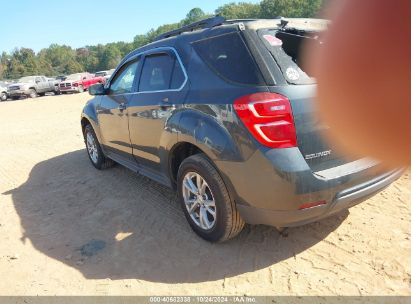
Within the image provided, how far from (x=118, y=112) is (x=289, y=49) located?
250 centimetres

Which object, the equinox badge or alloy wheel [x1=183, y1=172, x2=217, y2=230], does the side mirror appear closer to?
alloy wheel [x1=183, y1=172, x2=217, y2=230]

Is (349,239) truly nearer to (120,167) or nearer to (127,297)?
(127,297)

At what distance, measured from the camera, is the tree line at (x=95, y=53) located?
87500mm

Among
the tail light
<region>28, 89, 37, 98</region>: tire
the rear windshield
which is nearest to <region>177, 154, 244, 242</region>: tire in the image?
the tail light

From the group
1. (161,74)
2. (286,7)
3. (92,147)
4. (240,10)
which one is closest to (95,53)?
(240,10)

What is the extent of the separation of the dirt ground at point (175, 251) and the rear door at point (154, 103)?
2.28 feet

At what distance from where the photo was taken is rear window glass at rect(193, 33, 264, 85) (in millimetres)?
2938

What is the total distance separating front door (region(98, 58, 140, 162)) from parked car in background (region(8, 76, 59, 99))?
25.9 metres

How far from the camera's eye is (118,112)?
15.8 ft

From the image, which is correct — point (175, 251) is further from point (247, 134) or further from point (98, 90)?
point (98, 90)

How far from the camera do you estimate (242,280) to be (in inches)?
120

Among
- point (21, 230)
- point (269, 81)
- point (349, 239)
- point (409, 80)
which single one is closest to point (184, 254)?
point (349, 239)

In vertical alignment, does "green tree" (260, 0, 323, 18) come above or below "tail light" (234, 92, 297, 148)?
above

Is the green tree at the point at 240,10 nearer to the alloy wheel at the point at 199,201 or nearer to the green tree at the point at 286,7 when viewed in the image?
the green tree at the point at 286,7
